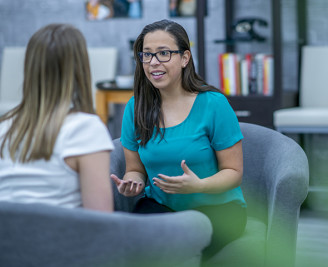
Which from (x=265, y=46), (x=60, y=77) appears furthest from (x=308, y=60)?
(x=60, y=77)

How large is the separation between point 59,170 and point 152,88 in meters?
0.67

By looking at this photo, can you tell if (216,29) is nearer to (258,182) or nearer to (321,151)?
(321,151)

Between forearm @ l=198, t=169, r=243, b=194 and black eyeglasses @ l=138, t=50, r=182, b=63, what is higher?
black eyeglasses @ l=138, t=50, r=182, b=63

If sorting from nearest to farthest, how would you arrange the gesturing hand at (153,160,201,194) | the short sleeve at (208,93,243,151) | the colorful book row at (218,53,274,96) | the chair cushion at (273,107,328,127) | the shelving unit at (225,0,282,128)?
the gesturing hand at (153,160,201,194) → the short sleeve at (208,93,243,151) → the chair cushion at (273,107,328,127) → the shelving unit at (225,0,282,128) → the colorful book row at (218,53,274,96)

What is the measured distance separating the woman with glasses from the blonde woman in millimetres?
394

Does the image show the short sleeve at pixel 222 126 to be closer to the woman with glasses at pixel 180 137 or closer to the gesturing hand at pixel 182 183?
the woman with glasses at pixel 180 137

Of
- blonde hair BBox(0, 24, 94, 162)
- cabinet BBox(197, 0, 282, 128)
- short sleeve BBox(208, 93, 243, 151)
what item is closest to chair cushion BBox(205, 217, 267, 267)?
short sleeve BBox(208, 93, 243, 151)

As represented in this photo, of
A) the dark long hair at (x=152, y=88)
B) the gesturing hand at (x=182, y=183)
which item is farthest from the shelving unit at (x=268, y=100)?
the gesturing hand at (x=182, y=183)

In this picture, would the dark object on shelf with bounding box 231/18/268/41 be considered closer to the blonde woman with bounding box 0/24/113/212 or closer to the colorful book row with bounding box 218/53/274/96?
the colorful book row with bounding box 218/53/274/96

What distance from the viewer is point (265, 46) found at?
14.2 ft

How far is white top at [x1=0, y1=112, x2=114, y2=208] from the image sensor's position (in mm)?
1106

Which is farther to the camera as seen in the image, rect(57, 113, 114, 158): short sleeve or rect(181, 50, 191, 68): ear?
rect(181, 50, 191, 68): ear

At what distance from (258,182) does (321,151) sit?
8.53ft

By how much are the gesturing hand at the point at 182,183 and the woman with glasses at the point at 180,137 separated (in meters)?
0.02
